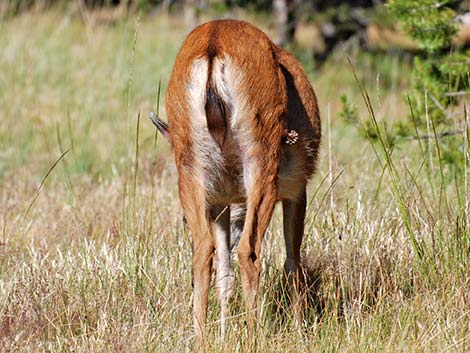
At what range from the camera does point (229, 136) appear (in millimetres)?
4324

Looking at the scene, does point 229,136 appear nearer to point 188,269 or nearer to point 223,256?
point 223,256

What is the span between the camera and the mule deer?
14.1ft

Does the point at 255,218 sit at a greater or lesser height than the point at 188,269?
greater

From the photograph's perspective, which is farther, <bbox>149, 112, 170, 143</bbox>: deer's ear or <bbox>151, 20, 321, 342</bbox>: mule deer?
<bbox>149, 112, 170, 143</bbox>: deer's ear

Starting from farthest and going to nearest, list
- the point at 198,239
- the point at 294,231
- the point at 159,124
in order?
1. the point at 294,231
2. the point at 159,124
3. the point at 198,239

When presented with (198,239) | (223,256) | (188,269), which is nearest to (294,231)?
(223,256)

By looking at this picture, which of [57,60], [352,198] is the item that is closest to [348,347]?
[352,198]

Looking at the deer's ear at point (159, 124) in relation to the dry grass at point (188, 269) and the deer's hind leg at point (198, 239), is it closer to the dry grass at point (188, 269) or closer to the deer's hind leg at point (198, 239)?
the dry grass at point (188, 269)

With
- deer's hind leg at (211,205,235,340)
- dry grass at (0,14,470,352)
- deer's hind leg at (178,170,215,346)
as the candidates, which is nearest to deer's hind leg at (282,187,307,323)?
dry grass at (0,14,470,352)

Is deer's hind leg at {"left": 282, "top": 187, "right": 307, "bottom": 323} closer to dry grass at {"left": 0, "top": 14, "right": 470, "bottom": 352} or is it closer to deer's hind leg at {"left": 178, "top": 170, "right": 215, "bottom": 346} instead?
dry grass at {"left": 0, "top": 14, "right": 470, "bottom": 352}

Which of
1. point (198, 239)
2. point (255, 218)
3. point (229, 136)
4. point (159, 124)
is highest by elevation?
point (229, 136)

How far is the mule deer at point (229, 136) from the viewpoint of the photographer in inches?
169

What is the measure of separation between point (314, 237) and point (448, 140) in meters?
1.66

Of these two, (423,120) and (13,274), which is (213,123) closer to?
(13,274)
